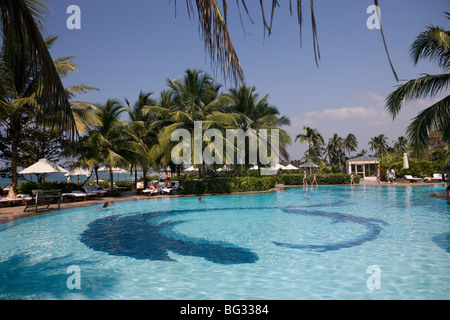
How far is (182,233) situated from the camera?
866cm

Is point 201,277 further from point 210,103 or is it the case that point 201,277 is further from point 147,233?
point 210,103

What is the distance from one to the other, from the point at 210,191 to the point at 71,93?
417 inches

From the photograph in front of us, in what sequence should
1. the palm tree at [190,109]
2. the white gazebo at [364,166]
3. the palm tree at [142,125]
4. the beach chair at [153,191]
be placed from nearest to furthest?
the beach chair at [153,191], the palm tree at [190,109], the palm tree at [142,125], the white gazebo at [364,166]

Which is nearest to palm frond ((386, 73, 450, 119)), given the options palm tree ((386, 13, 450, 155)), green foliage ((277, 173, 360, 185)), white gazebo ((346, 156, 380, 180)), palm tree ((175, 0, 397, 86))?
palm tree ((386, 13, 450, 155))

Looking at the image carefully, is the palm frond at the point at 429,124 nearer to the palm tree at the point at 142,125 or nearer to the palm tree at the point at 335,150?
the palm tree at the point at 142,125

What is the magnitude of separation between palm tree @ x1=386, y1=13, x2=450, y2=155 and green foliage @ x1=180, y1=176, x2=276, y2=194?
491 inches

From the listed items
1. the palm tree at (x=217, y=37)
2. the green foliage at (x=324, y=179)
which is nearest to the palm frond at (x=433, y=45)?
the palm tree at (x=217, y=37)

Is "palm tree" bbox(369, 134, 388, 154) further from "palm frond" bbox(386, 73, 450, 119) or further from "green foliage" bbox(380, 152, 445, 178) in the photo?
"palm frond" bbox(386, 73, 450, 119)

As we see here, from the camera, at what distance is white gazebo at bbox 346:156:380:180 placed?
3950cm

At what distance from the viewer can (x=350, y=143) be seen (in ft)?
250

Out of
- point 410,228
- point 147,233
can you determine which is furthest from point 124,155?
point 410,228

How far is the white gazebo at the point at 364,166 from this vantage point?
130ft

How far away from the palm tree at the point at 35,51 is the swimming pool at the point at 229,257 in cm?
298

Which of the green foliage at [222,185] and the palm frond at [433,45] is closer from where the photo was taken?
the palm frond at [433,45]
